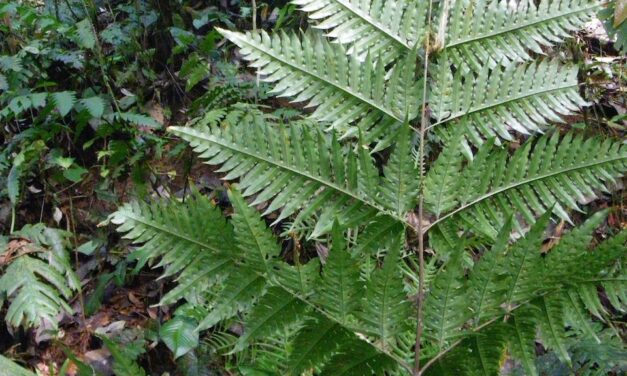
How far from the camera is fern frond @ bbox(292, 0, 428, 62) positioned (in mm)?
1062

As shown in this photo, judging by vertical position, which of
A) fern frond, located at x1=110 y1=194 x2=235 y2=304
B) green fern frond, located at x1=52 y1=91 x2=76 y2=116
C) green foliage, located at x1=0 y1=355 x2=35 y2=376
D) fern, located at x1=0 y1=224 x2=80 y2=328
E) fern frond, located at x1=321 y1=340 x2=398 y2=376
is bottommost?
fern, located at x1=0 y1=224 x2=80 y2=328

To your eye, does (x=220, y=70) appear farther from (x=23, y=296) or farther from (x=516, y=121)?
(x=516, y=121)

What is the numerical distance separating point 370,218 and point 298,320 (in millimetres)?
213

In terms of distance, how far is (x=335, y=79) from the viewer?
1006mm

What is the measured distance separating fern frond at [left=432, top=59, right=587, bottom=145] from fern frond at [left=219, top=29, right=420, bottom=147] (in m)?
0.06

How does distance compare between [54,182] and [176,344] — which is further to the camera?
[54,182]

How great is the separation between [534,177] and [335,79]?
0.37 metres

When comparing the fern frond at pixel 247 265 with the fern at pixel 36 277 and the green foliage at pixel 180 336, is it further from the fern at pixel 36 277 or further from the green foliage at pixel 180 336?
the fern at pixel 36 277

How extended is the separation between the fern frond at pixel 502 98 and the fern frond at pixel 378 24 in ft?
0.33

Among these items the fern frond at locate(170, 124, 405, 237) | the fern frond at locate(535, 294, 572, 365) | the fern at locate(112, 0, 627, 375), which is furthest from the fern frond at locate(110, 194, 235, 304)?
the fern frond at locate(535, 294, 572, 365)

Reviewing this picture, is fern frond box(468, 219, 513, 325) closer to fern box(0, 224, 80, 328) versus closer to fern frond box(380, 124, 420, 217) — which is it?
fern frond box(380, 124, 420, 217)

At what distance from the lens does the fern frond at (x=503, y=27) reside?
106 centimetres

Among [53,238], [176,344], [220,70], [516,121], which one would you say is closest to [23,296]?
[53,238]

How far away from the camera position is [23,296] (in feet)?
8.78
